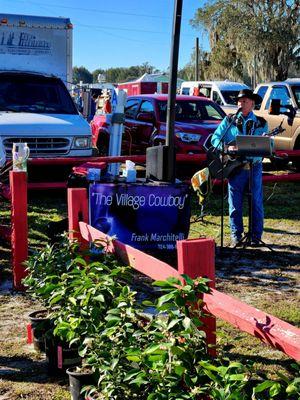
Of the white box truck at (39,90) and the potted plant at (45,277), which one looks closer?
the potted plant at (45,277)

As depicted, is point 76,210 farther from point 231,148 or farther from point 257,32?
point 257,32

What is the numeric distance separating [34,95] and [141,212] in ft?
18.3

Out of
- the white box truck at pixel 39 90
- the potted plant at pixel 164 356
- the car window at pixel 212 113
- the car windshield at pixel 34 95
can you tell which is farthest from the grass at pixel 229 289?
the car window at pixel 212 113

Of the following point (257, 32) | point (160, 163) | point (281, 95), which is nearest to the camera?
point (160, 163)

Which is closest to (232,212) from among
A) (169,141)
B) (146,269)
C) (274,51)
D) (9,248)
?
(169,141)

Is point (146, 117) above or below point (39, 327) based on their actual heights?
above

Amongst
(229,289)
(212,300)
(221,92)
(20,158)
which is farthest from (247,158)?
(221,92)

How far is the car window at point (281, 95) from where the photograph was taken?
14484mm

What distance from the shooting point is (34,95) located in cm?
1143

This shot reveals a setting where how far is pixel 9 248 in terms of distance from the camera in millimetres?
7445

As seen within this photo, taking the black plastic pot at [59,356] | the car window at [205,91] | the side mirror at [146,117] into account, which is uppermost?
the car window at [205,91]

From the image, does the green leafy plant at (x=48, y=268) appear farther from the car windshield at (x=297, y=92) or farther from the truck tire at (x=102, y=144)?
the car windshield at (x=297, y=92)

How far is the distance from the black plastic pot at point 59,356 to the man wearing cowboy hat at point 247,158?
11.0 ft

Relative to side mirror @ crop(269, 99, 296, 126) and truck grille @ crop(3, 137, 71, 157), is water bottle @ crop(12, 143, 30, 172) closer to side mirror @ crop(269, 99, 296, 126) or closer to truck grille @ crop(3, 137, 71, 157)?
truck grille @ crop(3, 137, 71, 157)
